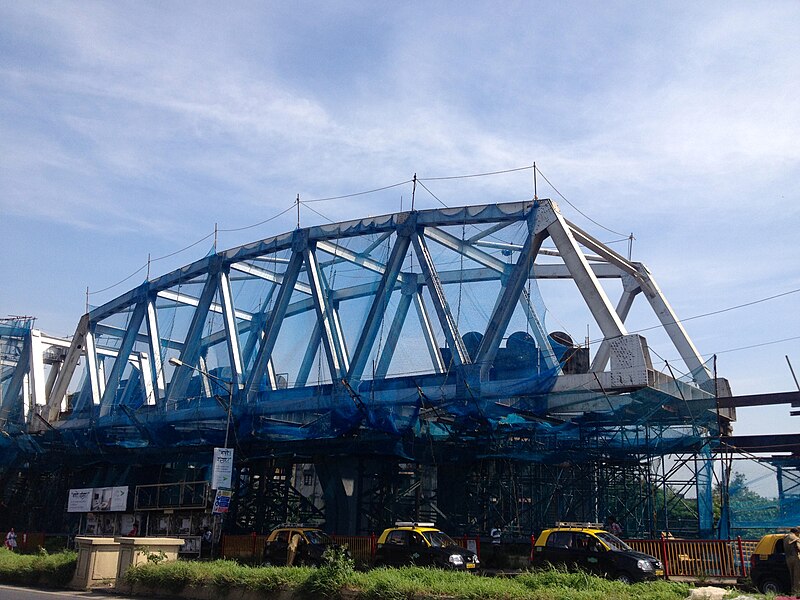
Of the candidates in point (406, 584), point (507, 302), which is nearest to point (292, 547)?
point (406, 584)

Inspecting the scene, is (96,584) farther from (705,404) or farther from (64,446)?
(64,446)

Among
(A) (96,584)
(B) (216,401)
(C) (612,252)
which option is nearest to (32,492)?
(B) (216,401)

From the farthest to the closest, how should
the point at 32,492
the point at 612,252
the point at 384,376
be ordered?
the point at 32,492, the point at 612,252, the point at 384,376

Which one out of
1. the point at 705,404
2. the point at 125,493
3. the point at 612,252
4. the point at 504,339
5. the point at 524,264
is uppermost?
the point at 612,252

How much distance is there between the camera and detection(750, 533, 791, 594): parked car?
1922cm

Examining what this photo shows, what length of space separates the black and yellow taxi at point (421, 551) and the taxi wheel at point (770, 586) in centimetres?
787

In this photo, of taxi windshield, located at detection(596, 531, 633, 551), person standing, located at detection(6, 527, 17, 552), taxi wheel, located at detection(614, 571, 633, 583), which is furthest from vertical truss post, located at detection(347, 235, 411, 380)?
person standing, located at detection(6, 527, 17, 552)

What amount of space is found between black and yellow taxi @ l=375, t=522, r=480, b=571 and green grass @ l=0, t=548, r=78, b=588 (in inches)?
355

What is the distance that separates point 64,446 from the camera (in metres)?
50.6

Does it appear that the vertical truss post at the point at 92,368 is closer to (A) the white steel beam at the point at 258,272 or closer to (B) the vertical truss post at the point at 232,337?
(B) the vertical truss post at the point at 232,337

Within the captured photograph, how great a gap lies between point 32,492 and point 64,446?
8.62 m

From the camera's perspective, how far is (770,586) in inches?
760

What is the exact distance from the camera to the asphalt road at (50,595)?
2039cm

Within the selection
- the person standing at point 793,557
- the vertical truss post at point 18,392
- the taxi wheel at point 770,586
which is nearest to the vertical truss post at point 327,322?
the taxi wheel at point 770,586
